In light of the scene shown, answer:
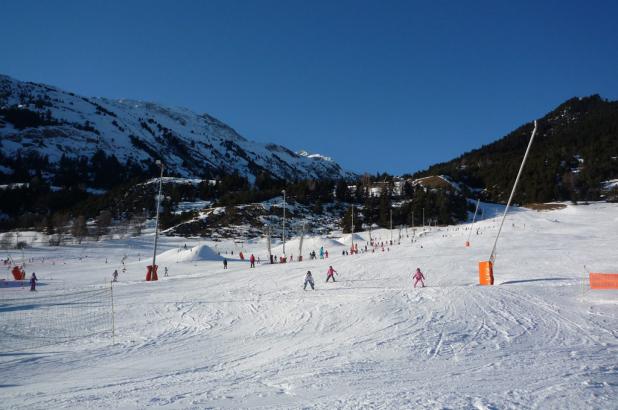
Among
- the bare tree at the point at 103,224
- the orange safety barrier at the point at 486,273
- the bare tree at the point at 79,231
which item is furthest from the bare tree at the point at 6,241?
the orange safety barrier at the point at 486,273

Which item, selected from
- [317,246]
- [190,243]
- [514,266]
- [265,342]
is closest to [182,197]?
[190,243]

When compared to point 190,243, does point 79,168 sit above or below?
above

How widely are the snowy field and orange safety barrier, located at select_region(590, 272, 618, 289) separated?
0.77 metres

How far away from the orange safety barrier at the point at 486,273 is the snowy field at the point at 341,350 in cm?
131

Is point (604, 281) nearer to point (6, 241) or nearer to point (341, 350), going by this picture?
point (341, 350)

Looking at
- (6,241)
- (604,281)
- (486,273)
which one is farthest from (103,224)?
(604,281)

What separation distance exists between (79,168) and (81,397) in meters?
189

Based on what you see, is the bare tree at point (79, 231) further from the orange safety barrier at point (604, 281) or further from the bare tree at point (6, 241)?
the orange safety barrier at point (604, 281)

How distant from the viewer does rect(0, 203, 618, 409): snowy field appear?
6633 mm

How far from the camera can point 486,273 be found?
71.1ft

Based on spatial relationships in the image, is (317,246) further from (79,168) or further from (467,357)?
(79,168)

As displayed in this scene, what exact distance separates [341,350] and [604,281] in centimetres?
1334

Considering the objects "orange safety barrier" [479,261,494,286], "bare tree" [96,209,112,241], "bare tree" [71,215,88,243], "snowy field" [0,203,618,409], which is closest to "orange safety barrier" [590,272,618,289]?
"snowy field" [0,203,618,409]

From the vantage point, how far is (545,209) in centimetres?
10212
